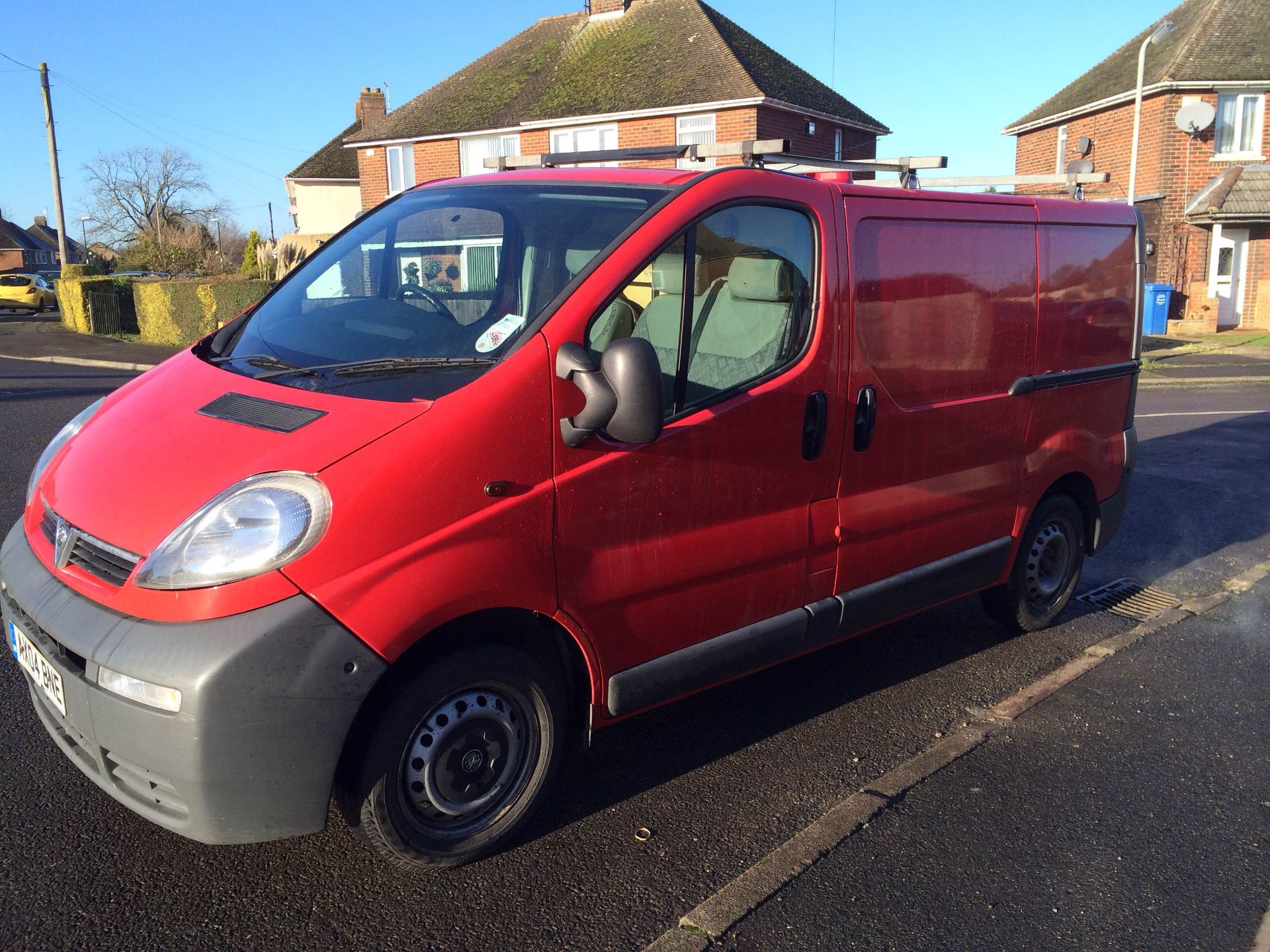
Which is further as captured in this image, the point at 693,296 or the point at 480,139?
the point at 480,139

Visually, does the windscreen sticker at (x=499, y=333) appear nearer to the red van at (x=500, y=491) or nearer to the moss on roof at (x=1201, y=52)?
the red van at (x=500, y=491)

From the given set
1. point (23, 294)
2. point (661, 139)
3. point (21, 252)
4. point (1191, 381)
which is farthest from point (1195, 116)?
point (21, 252)

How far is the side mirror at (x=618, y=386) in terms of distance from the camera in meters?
2.89

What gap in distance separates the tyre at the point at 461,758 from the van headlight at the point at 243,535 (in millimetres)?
535

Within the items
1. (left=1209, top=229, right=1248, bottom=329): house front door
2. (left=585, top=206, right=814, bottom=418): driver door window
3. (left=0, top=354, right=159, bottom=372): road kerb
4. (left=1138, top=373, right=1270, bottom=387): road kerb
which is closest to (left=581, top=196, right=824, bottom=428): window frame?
(left=585, top=206, right=814, bottom=418): driver door window

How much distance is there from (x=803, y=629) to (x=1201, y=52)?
31.1m

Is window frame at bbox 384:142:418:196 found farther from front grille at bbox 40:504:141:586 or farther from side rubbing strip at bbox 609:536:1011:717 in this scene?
front grille at bbox 40:504:141:586

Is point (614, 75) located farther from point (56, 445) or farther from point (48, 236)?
point (48, 236)

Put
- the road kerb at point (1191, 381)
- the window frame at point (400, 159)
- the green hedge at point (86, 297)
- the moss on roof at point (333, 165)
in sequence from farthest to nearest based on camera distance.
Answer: the moss on roof at point (333, 165) < the window frame at point (400, 159) < the green hedge at point (86, 297) < the road kerb at point (1191, 381)

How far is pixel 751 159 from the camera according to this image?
4176mm

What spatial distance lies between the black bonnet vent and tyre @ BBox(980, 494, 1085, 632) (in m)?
3.59

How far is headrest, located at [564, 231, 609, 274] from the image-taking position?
324 centimetres

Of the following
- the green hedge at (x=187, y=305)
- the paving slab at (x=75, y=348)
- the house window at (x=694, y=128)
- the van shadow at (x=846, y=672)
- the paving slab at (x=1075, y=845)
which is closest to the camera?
the paving slab at (x=1075, y=845)

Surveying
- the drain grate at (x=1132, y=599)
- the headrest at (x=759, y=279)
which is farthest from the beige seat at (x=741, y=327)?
the drain grate at (x=1132, y=599)
